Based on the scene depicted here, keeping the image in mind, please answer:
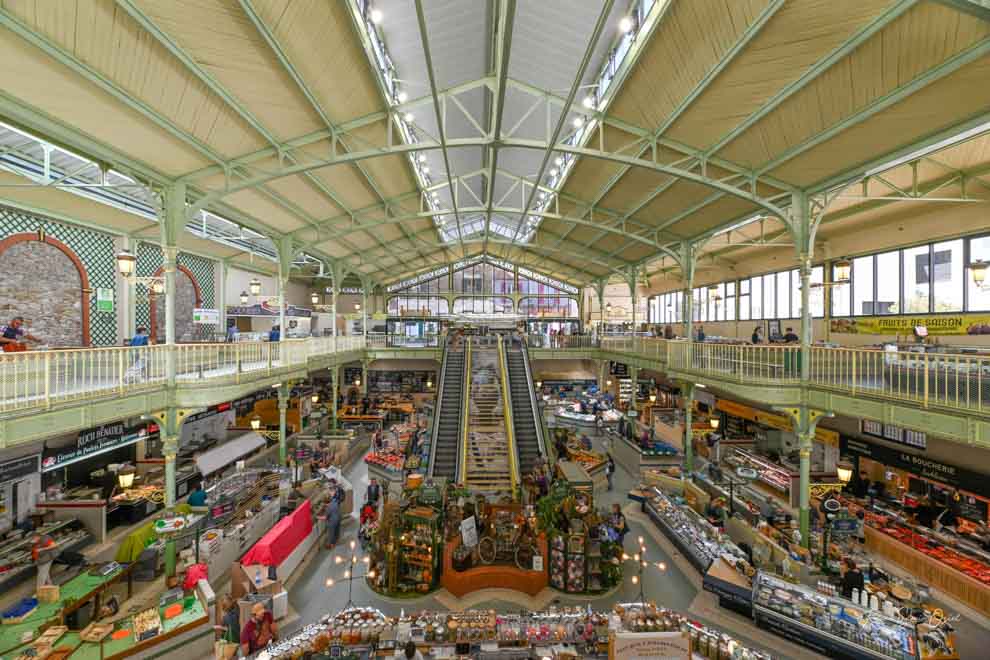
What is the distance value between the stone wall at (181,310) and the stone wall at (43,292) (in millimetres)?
3404

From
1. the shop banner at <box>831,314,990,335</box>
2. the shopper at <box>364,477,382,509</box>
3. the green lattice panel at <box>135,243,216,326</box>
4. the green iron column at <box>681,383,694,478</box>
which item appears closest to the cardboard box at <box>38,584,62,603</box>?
the shopper at <box>364,477,382,509</box>

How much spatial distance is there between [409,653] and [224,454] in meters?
10.3

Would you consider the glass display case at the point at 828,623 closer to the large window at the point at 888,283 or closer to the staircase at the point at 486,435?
the staircase at the point at 486,435

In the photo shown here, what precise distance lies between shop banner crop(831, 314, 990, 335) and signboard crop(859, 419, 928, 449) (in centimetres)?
270

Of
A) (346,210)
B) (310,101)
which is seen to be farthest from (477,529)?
(346,210)

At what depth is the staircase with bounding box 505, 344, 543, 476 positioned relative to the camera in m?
14.4

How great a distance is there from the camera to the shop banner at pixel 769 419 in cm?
1361

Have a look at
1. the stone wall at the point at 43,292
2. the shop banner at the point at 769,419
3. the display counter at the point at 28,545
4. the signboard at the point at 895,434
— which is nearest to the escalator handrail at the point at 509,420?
the shop banner at the point at 769,419

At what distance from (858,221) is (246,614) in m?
18.1

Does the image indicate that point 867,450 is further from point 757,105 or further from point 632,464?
point 757,105

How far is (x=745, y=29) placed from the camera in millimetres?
6918

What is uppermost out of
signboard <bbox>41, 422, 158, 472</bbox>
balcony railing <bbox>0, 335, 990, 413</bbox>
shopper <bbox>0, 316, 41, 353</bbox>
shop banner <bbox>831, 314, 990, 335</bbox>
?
shop banner <bbox>831, 314, 990, 335</bbox>

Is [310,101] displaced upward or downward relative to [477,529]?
upward

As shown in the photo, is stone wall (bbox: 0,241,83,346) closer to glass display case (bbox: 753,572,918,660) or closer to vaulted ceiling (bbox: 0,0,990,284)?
vaulted ceiling (bbox: 0,0,990,284)
